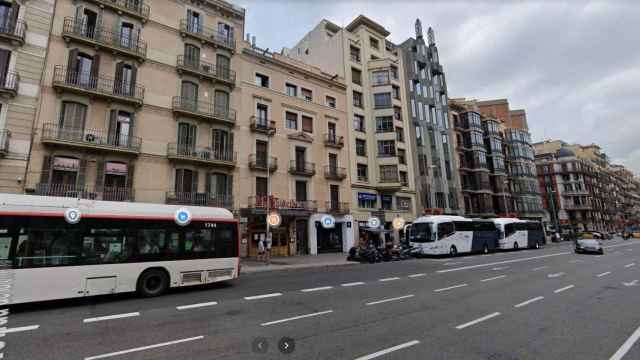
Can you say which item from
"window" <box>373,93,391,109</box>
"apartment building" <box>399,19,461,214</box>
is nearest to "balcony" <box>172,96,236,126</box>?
"window" <box>373,93,391,109</box>

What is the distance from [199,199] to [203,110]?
7.69 m

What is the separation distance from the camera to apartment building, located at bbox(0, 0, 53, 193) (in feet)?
56.7

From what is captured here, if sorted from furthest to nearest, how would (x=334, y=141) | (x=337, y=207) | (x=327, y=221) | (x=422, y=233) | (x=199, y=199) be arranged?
1. (x=334, y=141)
2. (x=337, y=207)
3. (x=327, y=221)
4. (x=422, y=233)
5. (x=199, y=199)

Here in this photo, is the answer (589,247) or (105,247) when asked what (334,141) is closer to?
(589,247)

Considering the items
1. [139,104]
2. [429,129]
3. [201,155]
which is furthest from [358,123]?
[139,104]

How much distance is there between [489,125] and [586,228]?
4508cm

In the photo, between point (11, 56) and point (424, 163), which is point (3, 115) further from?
point (424, 163)

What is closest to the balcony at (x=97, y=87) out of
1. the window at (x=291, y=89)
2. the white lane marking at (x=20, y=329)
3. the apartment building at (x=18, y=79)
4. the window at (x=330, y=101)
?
the apartment building at (x=18, y=79)

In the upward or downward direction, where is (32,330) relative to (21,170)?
downward

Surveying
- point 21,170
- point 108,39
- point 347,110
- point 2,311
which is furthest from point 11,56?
point 347,110

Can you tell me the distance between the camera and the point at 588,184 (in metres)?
76.8

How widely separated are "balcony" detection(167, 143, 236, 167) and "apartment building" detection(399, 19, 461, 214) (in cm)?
2482

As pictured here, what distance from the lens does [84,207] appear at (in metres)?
9.56

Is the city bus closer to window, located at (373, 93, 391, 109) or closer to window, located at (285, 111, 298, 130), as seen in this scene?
window, located at (285, 111, 298, 130)
